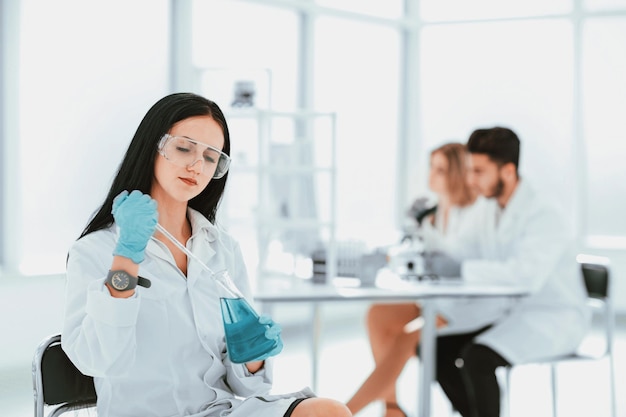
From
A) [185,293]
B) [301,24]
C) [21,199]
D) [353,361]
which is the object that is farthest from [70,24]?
[185,293]

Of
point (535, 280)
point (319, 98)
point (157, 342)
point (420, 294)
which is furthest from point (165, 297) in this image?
point (319, 98)

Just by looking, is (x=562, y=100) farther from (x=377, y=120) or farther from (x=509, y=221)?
(x=509, y=221)

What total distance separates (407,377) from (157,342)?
10.5ft

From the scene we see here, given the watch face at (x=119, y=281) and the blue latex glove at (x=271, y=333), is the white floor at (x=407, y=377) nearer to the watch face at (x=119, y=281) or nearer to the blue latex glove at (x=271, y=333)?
the blue latex glove at (x=271, y=333)

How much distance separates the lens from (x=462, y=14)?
680cm

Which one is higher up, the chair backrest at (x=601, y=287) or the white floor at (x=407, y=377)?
the chair backrest at (x=601, y=287)

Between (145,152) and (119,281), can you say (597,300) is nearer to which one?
(145,152)

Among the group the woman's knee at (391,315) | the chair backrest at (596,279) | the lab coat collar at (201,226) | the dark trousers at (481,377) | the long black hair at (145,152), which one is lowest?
the dark trousers at (481,377)

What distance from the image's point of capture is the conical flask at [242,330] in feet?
5.20

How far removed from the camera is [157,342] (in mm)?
1633

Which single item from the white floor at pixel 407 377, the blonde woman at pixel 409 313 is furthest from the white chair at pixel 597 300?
the white floor at pixel 407 377

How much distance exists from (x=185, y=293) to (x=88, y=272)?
210 millimetres

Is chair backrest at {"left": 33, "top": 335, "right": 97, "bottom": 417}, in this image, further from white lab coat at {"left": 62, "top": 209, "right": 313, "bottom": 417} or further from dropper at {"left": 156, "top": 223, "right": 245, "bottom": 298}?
dropper at {"left": 156, "top": 223, "right": 245, "bottom": 298}

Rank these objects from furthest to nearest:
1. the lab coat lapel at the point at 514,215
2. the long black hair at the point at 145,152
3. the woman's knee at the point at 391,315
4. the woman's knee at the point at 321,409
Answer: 1. the woman's knee at the point at 391,315
2. the lab coat lapel at the point at 514,215
3. the long black hair at the point at 145,152
4. the woman's knee at the point at 321,409
